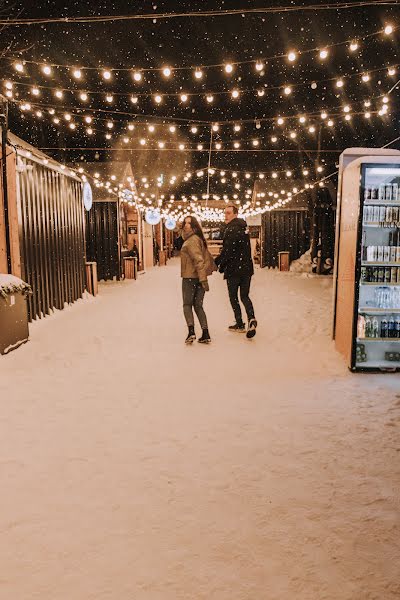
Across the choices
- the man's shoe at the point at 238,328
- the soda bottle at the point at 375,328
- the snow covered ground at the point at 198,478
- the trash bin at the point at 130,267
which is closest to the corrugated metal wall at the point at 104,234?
the trash bin at the point at 130,267

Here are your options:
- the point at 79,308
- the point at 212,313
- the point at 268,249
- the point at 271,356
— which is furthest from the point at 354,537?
the point at 268,249

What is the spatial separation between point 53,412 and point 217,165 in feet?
111

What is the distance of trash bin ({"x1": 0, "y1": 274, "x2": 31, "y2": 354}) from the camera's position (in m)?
6.74

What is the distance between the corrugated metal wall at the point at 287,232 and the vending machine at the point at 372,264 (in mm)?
20901

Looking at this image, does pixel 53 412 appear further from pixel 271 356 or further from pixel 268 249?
pixel 268 249

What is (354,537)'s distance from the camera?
8.43 feet

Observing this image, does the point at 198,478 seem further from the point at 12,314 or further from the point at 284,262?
the point at 284,262

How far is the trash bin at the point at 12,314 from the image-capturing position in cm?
674

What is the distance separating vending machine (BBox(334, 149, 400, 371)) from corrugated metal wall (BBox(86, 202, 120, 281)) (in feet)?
48.3

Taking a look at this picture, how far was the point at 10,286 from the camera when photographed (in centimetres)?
695

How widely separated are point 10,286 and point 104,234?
1331cm

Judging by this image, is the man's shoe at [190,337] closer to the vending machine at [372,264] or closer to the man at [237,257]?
the man at [237,257]

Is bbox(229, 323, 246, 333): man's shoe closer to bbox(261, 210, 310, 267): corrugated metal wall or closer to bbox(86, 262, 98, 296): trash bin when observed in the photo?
bbox(86, 262, 98, 296): trash bin

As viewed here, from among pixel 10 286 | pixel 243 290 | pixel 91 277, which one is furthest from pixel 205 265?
pixel 91 277
